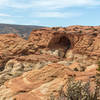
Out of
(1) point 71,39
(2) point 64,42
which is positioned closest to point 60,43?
(2) point 64,42

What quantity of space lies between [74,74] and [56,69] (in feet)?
7.08

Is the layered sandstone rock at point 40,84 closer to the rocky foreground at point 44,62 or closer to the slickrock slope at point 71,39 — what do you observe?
the rocky foreground at point 44,62

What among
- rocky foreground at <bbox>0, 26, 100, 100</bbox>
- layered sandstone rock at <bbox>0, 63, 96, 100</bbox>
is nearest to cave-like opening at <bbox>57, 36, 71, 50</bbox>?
rocky foreground at <bbox>0, 26, 100, 100</bbox>

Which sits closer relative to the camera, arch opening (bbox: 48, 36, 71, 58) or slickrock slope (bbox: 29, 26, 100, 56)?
slickrock slope (bbox: 29, 26, 100, 56)

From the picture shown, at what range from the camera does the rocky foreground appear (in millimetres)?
18578

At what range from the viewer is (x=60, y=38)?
53.3m

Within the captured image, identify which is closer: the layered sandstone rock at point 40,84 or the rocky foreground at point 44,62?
the layered sandstone rock at point 40,84

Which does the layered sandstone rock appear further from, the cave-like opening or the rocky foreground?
the cave-like opening

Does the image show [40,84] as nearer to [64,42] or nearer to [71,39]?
[71,39]

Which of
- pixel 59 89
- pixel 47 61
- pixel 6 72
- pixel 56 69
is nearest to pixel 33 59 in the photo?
pixel 47 61

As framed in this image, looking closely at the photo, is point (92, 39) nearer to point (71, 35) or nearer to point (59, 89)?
point (71, 35)

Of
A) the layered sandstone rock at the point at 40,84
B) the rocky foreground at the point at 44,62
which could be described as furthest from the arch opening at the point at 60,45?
the layered sandstone rock at the point at 40,84

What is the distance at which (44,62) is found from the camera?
3662 cm

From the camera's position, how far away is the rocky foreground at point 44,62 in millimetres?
18578
